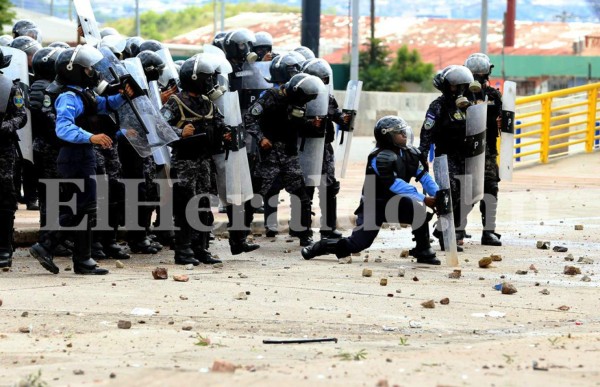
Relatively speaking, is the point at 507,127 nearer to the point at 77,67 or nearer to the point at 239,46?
the point at 239,46

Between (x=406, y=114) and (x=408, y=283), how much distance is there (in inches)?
946

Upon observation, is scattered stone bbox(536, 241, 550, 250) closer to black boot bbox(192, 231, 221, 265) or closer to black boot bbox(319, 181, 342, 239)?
black boot bbox(319, 181, 342, 239)

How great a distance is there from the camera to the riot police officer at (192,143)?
11477 millimetres

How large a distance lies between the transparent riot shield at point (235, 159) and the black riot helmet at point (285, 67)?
57.8 inches

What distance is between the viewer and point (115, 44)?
13.2m

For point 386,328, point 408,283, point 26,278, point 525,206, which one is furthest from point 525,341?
point 525,206

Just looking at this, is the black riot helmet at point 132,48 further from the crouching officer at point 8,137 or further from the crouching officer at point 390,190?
the crouching officer at point 390,190

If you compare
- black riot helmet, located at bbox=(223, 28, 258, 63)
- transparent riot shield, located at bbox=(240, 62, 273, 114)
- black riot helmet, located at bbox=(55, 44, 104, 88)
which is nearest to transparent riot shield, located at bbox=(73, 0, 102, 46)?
black riot helmet, located at bbox=(223, 28, 258, 63)

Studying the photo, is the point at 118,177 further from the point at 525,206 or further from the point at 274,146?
the point at 525,206

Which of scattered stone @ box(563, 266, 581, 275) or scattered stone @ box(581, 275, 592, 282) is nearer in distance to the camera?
scattered stone @ box(581, 275, 592, 282)

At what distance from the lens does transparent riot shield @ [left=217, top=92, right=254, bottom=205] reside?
11867 mm

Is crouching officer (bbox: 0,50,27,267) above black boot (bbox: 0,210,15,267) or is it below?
above

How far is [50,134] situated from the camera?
11.7 metres

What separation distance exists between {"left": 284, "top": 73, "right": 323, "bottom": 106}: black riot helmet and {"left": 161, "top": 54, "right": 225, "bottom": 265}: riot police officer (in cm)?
116
